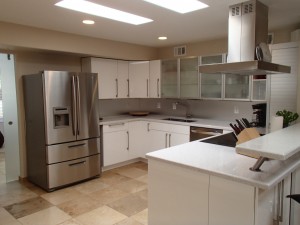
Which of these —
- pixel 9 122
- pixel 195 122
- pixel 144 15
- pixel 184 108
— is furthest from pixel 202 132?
pixel 9 122

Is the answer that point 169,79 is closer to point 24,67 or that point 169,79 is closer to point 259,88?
point 259,88

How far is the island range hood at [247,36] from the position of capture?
7.32 ft

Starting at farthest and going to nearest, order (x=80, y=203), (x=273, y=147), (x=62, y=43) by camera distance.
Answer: (x=62, y=43) < (x=80, y=203) < (x=273, y=147)

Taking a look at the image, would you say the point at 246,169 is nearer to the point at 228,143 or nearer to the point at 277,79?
the point at 228,143

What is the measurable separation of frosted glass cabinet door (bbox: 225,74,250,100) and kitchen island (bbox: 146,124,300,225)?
171 cm

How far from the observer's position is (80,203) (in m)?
3.07

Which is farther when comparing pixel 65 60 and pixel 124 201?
pixel 65 60

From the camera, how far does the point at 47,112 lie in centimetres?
326

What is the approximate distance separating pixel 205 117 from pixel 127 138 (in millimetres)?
1492

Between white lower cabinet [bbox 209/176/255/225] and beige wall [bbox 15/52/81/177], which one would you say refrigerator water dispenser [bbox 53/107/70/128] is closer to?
beige wall [bbox 15/52/81/177]

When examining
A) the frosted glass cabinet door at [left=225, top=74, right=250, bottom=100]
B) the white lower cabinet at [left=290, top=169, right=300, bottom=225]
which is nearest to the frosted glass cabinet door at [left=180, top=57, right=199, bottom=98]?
the frosted glass cabinet door at [left=225, top=74, right=250, bottom=100]

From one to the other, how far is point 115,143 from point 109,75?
4.11 ft

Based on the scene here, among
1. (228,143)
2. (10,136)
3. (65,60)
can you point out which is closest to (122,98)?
(65,60)

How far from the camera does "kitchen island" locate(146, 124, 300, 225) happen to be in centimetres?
155
